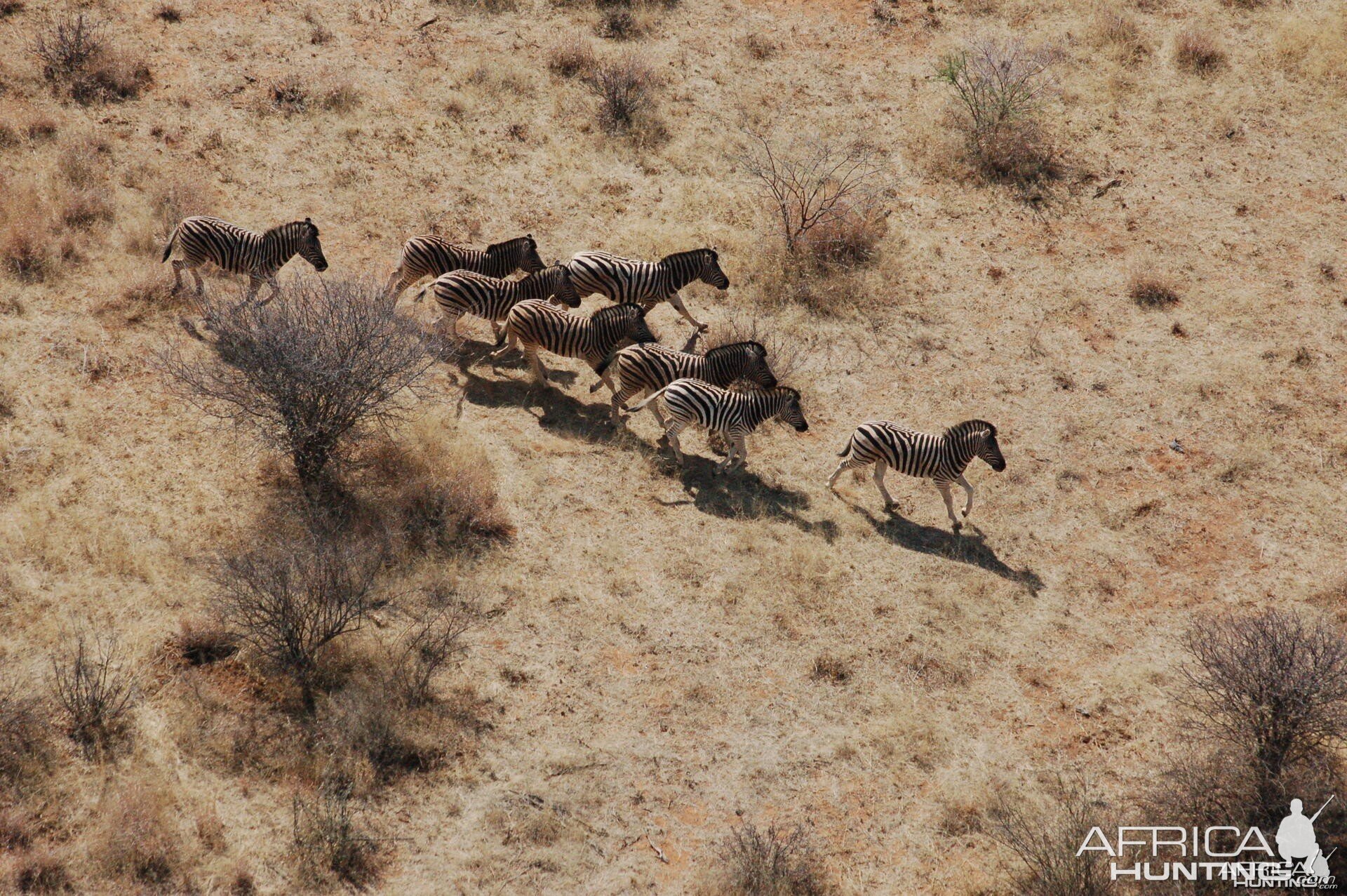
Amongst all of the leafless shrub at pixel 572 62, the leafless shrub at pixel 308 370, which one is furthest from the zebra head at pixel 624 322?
the leafless shrub at pixel 572 62

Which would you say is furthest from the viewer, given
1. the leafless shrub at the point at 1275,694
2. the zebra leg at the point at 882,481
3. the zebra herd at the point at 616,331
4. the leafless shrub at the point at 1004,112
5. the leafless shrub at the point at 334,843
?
the leafless shrub at the point at 1004,112

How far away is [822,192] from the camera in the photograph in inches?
826

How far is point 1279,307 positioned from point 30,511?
19.5 meters

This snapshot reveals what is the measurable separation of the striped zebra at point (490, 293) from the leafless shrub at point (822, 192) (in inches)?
193

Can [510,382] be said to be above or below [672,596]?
above

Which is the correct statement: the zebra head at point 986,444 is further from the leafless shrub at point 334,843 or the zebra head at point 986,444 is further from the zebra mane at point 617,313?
the leafless shrub at point 334,843

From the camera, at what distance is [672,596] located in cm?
1312

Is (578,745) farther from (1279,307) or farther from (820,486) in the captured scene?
(1279,307)

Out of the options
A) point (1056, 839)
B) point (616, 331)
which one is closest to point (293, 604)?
point (616, 331)

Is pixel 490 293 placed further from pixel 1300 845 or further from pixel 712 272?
pixel 1300 845

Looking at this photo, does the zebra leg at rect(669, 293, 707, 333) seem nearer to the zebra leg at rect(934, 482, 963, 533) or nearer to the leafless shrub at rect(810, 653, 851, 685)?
the zebra leg at rect(934, 482, 963, 533)

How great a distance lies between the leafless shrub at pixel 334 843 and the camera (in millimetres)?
9602

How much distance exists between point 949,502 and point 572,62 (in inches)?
519

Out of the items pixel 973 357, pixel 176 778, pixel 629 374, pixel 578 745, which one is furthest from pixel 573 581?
pixel 973 357
